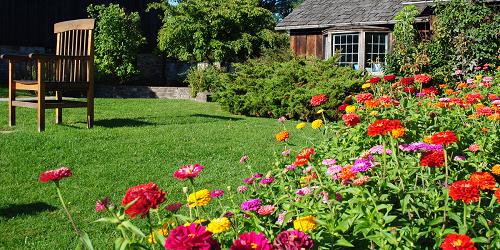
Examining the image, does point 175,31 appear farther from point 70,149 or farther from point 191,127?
point 70,149

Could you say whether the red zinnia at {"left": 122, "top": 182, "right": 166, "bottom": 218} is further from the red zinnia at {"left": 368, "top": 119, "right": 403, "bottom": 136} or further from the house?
the house

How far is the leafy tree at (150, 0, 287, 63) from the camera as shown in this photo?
1823 centimetres

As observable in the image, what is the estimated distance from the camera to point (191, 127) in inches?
314

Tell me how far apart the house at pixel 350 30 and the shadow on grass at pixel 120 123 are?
25.1 feet

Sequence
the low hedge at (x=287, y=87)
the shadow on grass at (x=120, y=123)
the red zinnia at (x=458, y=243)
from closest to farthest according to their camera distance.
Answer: the red zinnia at (x=458, y=243), the shadow on grass at (x=120, y=123), the low hedge at (x=287, y=87)

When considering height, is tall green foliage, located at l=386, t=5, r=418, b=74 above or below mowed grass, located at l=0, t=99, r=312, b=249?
above

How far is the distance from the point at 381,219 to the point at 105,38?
1687cm

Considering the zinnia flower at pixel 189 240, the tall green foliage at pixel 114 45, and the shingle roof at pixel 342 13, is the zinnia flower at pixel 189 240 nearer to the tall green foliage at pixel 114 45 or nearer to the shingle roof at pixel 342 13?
the shingle roof at pixel 342 13

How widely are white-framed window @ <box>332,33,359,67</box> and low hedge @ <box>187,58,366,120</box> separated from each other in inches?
166

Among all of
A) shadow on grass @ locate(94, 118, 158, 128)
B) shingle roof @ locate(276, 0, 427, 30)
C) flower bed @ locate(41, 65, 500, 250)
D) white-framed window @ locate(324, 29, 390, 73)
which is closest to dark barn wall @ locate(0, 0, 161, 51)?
shingle roof @ locate(276, 0, 427, 30)

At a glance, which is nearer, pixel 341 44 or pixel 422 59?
pixel 422 59

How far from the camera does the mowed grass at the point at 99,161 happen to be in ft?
11.4

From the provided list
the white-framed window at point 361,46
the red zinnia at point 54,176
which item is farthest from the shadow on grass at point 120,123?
the white-framed window at point 361,46

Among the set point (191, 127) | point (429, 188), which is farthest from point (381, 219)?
point (191, 127)
